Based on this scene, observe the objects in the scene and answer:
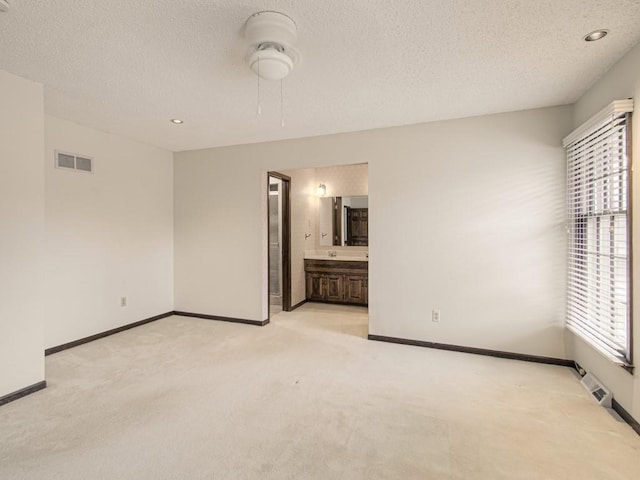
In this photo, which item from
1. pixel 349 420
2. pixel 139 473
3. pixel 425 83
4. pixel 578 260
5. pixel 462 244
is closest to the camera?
pixel 139 473

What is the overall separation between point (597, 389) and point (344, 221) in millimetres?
4142

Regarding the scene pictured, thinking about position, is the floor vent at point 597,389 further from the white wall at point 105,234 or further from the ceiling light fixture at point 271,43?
the white wall at point 105,234

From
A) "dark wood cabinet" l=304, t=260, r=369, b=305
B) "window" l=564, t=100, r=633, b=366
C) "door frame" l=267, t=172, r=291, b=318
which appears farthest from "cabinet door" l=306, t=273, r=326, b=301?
"window" l=564, t=100, r=633, b=366

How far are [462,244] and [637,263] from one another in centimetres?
146

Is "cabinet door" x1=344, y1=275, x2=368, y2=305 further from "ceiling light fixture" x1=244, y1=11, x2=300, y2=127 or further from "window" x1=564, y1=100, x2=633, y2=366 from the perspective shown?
"ceiling light fixture" x1=244, y1=11, x2=300, y2=127

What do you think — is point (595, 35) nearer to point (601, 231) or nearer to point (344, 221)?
point (601, 231)

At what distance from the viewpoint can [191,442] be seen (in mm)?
1955

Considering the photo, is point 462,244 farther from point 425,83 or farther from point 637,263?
point 425,83

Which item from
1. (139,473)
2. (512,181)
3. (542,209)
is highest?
(512,181)

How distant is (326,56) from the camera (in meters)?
2.18

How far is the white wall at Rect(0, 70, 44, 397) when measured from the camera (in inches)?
93.7

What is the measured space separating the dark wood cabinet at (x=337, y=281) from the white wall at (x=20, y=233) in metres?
3.70

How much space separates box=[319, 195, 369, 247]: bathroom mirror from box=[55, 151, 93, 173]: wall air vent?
11.7 ft

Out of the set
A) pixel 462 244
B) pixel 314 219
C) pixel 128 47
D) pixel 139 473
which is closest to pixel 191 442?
pixel 139 473
